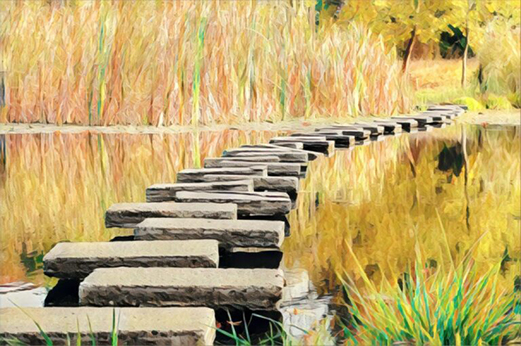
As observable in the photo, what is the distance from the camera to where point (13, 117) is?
1022 centimetres

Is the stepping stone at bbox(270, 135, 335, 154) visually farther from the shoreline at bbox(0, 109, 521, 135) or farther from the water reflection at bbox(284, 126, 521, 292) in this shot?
the shoreline at bbox(0, 109, 521, 135)

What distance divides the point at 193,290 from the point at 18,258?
47.0 inches

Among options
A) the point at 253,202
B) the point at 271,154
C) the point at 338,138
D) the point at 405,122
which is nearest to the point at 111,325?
the point at 253,202

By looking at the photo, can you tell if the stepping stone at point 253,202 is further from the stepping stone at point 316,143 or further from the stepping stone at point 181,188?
the stepping stone at point 316,143

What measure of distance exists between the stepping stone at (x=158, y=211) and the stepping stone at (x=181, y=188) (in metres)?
0.58

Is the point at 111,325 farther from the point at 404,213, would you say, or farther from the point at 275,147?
the point at 275,147

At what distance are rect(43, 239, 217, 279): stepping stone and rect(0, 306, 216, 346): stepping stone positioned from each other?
566 millimetres

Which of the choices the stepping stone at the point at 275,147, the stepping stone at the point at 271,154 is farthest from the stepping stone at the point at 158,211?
the stepping stone at the point at 275,147

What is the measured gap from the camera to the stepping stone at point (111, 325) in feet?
8.14

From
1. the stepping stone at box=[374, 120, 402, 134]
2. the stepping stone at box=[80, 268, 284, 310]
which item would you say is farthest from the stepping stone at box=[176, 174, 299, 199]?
the stepping stone at box=[374, 120, 402, 134]

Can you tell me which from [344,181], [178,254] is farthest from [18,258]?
[344,181]

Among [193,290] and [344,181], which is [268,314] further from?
[344,181]

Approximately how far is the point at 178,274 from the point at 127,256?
1.09 ft

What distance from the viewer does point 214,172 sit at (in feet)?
18.7
